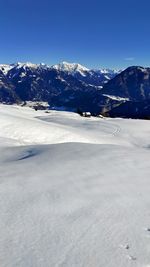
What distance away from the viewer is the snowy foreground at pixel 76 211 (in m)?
8.16

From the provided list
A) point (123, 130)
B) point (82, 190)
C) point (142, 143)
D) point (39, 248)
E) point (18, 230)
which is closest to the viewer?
point (39, 248)

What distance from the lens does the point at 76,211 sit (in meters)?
10.5

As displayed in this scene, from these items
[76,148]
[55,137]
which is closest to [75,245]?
[76,148]

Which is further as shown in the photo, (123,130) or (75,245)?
(123,130)

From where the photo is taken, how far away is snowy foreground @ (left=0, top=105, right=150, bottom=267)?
26.8ft

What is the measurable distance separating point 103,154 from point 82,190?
6406 mm

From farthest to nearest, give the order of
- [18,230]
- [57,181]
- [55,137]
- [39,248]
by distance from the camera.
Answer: [55,137]
[57,181]
[18,230]
[39,248]

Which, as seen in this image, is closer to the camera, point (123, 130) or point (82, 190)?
point (82, 190)

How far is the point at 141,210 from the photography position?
35.4 ft

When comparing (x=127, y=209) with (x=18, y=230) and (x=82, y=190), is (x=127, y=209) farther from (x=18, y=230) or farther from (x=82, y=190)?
(x=18, y=230)

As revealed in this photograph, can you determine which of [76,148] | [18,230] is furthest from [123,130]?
[18,230]

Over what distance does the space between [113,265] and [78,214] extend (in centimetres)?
274

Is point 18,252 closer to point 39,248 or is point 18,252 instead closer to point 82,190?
point 39,248

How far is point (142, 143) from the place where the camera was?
133 feet
